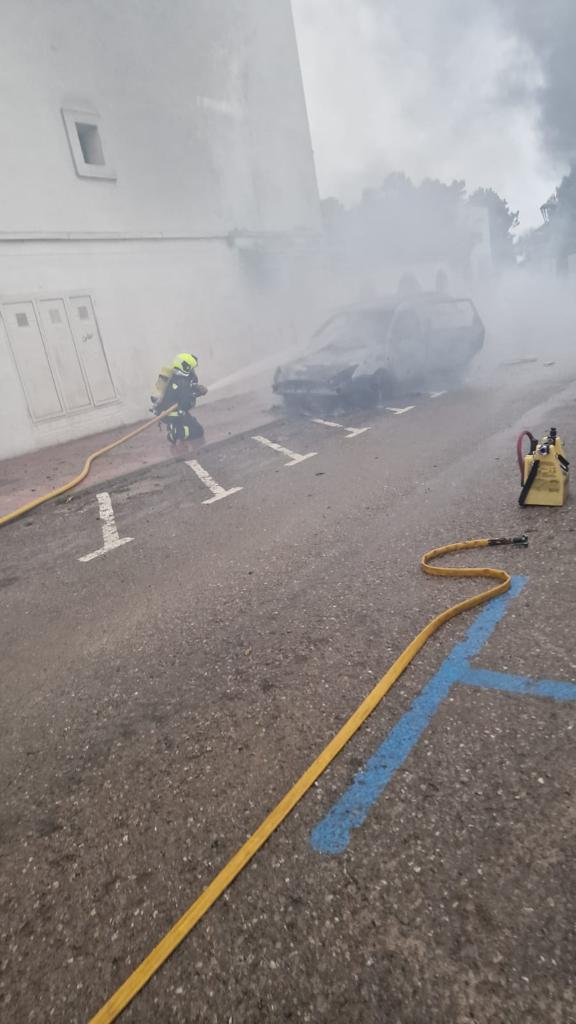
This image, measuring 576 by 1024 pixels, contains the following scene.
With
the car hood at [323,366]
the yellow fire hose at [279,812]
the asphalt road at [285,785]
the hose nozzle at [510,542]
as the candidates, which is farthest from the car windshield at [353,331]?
the yellow fire hose at [279,812]

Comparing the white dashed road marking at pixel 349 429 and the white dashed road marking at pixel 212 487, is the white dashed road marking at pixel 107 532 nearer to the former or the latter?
the white dashed road marking at pixel 212 487

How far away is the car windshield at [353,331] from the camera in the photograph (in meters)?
9.91

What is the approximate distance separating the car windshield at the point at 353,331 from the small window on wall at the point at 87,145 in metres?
5.50

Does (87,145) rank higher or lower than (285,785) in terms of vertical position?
higher

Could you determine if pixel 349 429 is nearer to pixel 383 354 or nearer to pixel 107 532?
pixel 383 354

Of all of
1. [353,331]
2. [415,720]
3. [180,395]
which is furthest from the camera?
[353,331]

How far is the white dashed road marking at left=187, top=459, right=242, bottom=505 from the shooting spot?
5.96m

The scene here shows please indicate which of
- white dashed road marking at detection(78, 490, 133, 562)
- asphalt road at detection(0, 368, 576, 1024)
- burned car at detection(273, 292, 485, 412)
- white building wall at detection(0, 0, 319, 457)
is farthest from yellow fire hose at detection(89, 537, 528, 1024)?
white building wall at detection(0, 0, 319, 457)

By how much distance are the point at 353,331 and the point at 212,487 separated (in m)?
5.37

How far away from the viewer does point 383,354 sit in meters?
9.30

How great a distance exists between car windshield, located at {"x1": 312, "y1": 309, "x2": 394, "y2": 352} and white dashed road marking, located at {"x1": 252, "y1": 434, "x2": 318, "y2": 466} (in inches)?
104

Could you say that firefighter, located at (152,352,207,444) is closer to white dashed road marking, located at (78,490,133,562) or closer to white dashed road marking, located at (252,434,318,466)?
white dashed road marking, located at (252,434,318,466)

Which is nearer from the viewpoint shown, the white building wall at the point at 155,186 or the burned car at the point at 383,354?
the burned car at the point at 383,354

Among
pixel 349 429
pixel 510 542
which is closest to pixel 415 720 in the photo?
pixel 510 542
